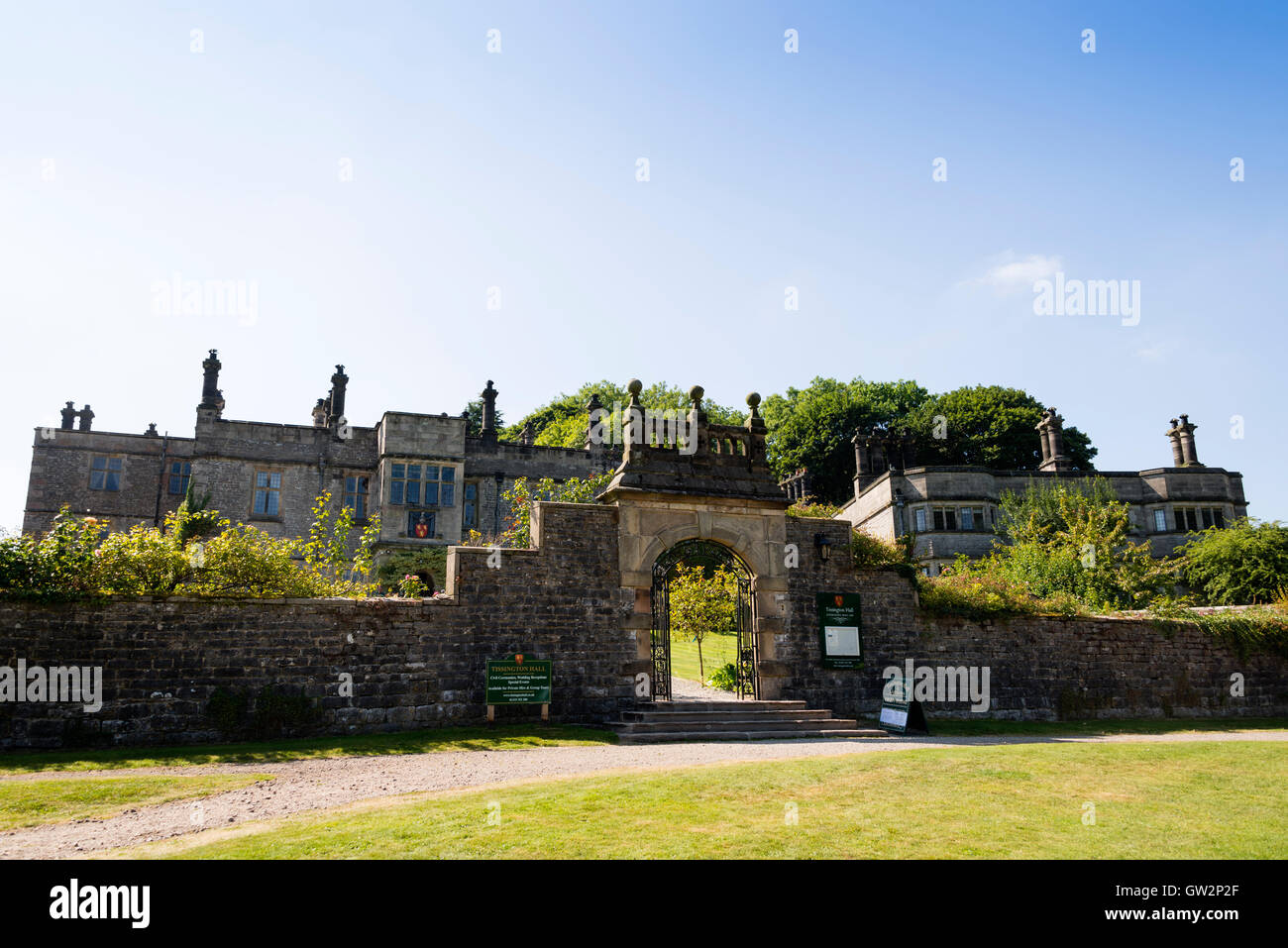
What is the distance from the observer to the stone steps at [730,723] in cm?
1348

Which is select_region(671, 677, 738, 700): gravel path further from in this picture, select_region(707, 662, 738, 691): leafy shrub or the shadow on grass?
the shadow on grass

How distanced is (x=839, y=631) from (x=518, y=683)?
643 cm

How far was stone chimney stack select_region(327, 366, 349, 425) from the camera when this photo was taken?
32156 mm

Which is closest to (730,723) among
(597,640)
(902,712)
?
(597,640)

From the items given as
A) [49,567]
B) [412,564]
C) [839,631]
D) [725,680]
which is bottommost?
[725,680]

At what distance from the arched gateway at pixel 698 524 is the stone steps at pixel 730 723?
0.76 meters

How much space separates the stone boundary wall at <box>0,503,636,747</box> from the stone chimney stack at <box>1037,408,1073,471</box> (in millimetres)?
30287

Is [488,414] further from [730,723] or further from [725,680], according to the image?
[730,723]

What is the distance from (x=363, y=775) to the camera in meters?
9.73

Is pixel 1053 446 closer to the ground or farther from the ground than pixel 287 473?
farther from the ground

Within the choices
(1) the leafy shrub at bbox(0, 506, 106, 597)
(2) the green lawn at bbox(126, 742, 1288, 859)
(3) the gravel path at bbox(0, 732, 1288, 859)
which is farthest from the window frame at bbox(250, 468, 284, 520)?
(2) the green lawn at bbox(126, 742, 1288, 859)
